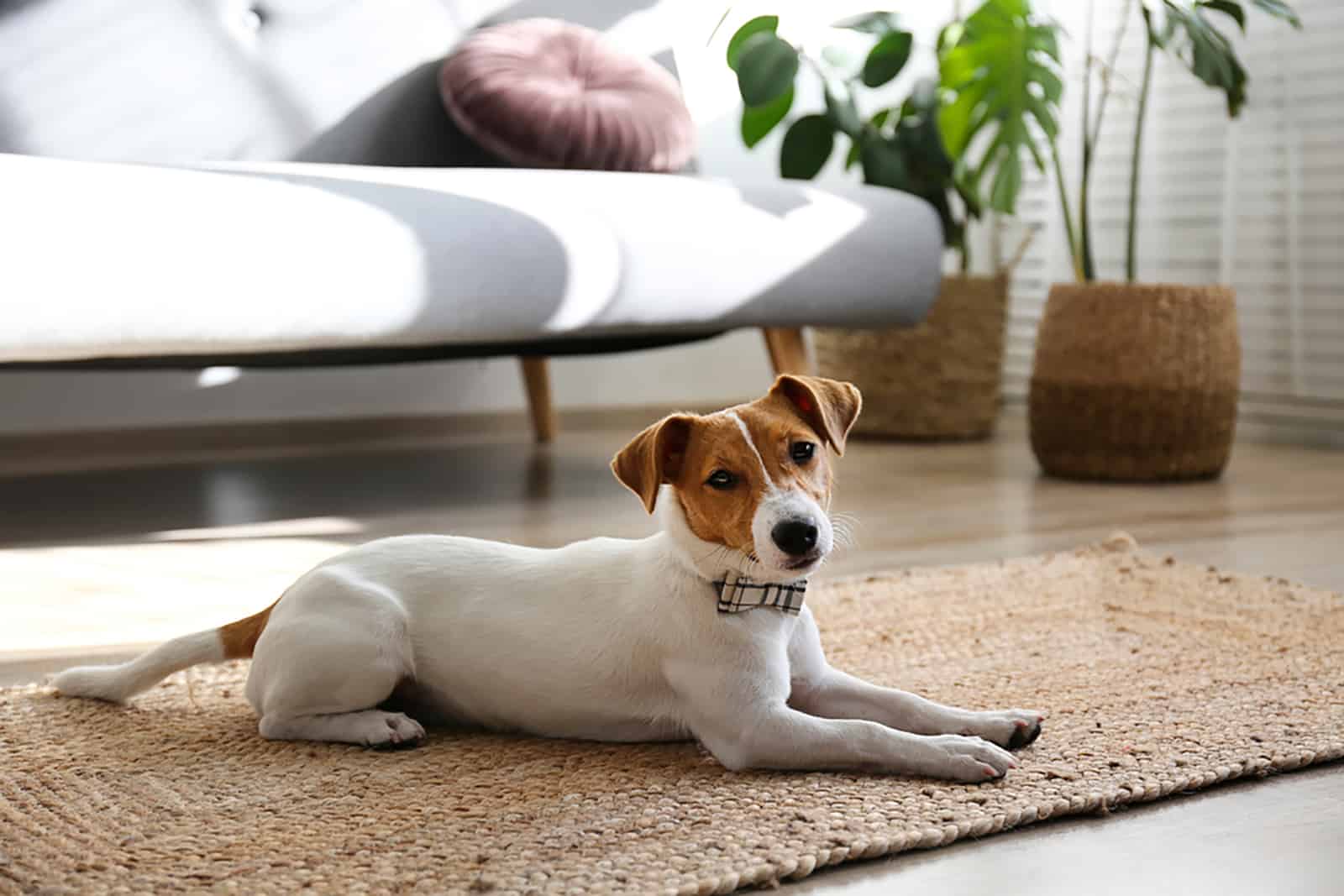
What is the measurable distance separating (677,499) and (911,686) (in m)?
0.36

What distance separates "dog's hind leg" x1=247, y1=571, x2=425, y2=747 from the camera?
4.15 feet

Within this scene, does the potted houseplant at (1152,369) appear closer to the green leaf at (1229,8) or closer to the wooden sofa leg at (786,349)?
the green leaf at (1229,8)

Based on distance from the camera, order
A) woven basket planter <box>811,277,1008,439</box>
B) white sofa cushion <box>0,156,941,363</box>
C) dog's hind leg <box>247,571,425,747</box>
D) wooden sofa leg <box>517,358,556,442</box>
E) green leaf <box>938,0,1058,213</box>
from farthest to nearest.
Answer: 1. woven basket planter <box>811,277,1008,439</box>
2. wooden sofa leg <box>517,358,556,442</box>
3. green leaf <box>938,0,1058,213</box>
4. white sofa cushion <box>0,156,941,363</box>
5. dog's hind leg <box>247,571,425,747</box>

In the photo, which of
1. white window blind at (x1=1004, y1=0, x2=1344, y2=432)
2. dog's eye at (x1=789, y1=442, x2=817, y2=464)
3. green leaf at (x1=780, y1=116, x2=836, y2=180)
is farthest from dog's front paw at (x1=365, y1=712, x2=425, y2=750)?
white window blind at (x1=1004, y1=0, x2=1344, y2=432)

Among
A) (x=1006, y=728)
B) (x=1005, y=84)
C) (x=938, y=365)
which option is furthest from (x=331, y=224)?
(x=938, y=365)

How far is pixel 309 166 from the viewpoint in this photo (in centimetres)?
228

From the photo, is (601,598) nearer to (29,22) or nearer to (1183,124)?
(29,22)

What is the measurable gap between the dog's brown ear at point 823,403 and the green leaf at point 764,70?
2.01 m

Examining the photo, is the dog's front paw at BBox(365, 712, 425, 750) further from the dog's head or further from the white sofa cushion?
the white sofa cushion

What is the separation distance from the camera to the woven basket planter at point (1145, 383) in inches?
116

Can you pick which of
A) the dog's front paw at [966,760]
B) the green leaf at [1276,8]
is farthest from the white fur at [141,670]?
the green leaf at [1276,8]

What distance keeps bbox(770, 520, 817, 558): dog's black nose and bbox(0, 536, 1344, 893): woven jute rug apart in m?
0.18

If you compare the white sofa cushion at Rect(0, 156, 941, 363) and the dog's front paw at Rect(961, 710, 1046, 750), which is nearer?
the dog's front paw at Rect(961, 710, 1046, 750)

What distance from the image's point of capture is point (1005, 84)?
3.01 meters
